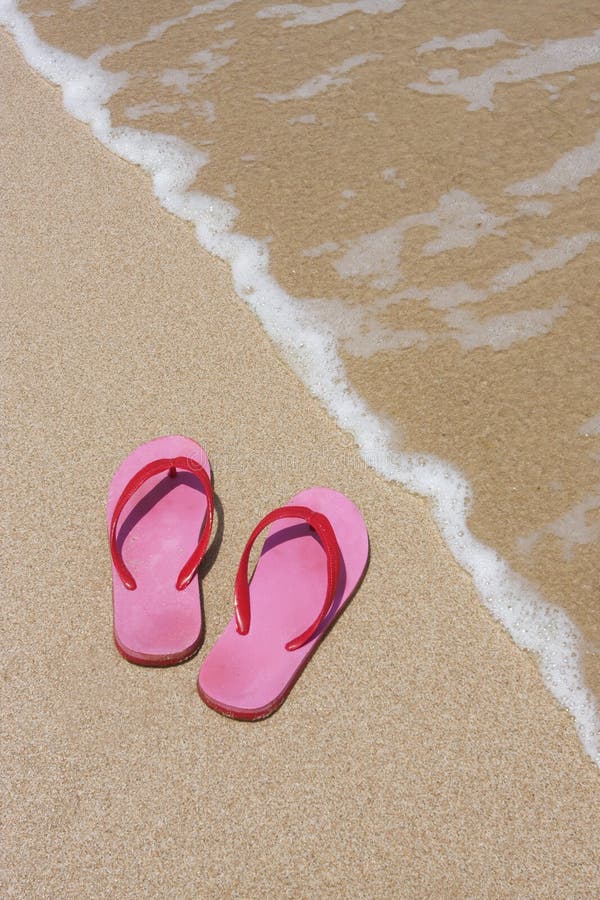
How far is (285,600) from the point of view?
183 centimetres

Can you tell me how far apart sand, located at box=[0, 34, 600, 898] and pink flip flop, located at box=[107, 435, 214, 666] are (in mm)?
52

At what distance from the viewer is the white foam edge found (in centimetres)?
181

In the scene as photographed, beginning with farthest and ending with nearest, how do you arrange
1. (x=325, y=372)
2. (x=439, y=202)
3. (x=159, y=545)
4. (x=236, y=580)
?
1. (x=439, y=202)
2. (x=325, y=372)
3. (x=159, y=545)
4. (x=236, y=580)

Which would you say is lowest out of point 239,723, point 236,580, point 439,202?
point 239,723

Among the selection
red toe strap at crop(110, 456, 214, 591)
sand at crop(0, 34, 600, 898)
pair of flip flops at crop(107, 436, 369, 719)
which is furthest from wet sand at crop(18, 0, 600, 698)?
red toe strap at crop(110, 456, 214, 591)

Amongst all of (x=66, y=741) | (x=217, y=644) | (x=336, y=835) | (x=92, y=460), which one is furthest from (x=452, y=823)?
(x=92, y=460)

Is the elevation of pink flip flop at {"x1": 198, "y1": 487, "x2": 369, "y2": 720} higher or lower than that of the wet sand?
lower

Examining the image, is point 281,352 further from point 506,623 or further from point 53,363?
point 506,623

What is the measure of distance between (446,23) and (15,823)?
10.3ft

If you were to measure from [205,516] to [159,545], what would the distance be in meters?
0.12

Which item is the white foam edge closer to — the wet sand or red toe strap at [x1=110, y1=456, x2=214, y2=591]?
the wet sand

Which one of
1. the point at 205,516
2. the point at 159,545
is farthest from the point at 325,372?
the point at 159,545

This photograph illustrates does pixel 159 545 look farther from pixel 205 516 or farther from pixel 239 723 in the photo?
pixel 239 723

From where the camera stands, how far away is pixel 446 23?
3445 mm
